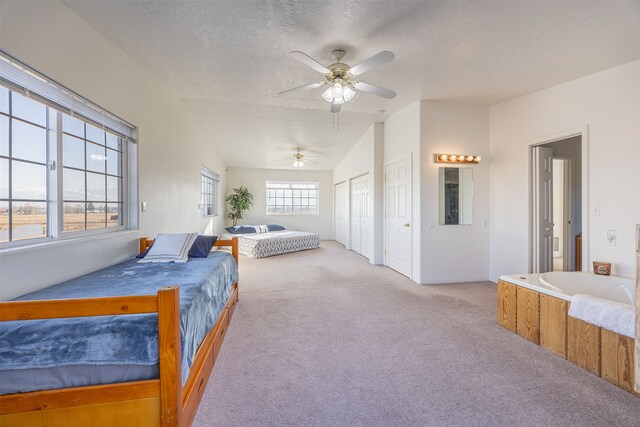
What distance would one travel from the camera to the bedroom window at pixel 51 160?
173 cm

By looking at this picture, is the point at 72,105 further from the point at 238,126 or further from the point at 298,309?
the point at 238,126

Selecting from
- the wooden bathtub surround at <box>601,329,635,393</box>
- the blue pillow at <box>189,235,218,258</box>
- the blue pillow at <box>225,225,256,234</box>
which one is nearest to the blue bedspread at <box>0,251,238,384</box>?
the blue pillow at <box>189,235,218,258</box>

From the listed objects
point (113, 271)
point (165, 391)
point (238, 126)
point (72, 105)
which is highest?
point (238, 126)

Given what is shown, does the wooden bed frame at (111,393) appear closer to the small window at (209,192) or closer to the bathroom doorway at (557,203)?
the bathroom doorway at (557,203)

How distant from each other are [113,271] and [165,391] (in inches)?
59.8

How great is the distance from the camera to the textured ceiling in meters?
2.09

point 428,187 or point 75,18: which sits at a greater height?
point 75,18

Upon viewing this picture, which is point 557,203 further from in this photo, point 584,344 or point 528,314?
point 584,344

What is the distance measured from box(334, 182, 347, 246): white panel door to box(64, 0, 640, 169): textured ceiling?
427 centimetres

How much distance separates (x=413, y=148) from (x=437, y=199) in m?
0.88

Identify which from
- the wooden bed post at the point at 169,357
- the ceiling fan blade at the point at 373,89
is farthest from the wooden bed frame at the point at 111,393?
the ceiling fan blade at the point at 373,89

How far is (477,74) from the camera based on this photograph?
10.4 feet

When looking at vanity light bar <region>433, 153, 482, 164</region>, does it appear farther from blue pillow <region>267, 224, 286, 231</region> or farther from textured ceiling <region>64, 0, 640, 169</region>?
blue pillow <region>267, 224, 286, 231</region>

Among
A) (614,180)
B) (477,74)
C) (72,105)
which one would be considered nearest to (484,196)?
(614,180)
